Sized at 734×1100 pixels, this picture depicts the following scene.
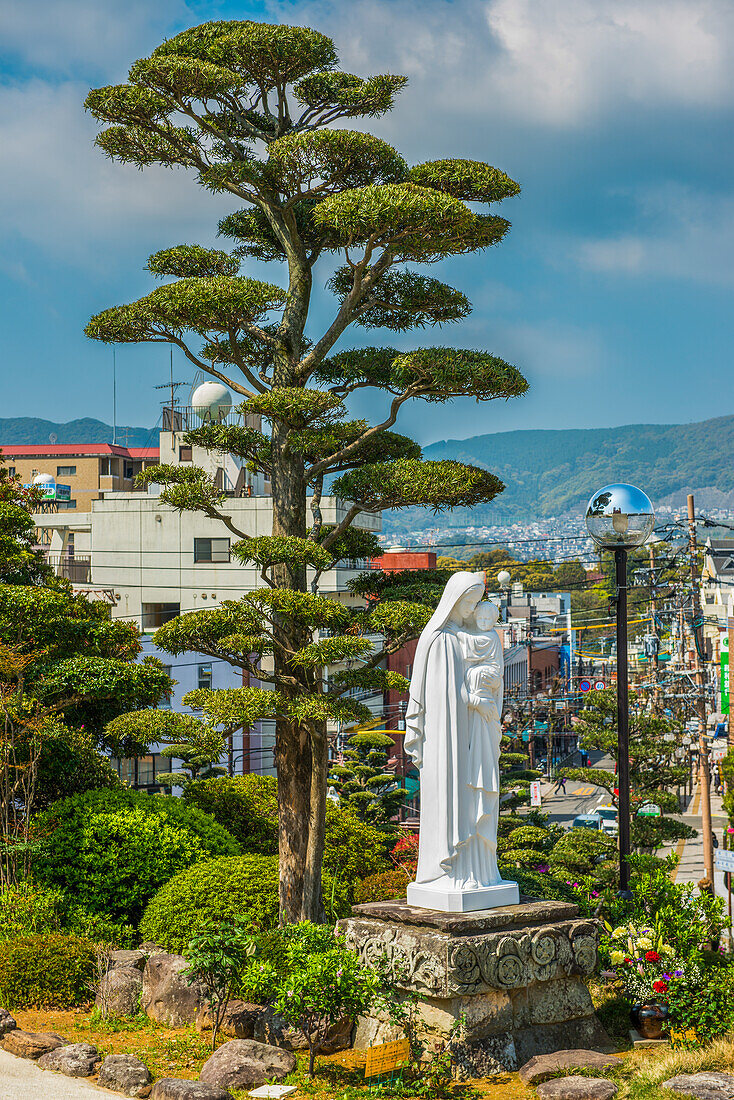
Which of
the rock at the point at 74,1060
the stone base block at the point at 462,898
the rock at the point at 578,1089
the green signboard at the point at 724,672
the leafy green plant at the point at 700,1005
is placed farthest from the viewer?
the green signboard at the point at 724,672

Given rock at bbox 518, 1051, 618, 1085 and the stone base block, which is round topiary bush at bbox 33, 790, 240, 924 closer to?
the stone base block

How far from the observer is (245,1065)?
9594 millimetres

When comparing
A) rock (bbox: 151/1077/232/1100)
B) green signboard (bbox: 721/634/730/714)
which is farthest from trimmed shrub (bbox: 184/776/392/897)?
green signboard (bbox: 721/634/730/714)

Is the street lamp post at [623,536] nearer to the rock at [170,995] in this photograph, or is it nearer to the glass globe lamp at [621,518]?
the glass globe lamp at [621,518]

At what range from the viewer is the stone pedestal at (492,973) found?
9359 mm

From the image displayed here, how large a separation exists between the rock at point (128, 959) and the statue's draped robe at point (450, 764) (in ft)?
14.3

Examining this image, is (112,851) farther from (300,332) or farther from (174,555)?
(174,555)

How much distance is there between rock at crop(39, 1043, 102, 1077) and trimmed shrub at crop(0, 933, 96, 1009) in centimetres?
197

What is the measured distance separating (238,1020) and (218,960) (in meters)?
0.89

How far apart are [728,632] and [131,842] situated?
42.4 metres

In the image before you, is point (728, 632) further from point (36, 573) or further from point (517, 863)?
point (36, 573)

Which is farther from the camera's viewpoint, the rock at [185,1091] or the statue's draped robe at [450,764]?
the statue's draped robe at [450,764]

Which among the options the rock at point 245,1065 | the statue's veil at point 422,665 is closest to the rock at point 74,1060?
the rock at point 245,1065

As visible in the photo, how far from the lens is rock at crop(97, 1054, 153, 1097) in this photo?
9.59 metres
